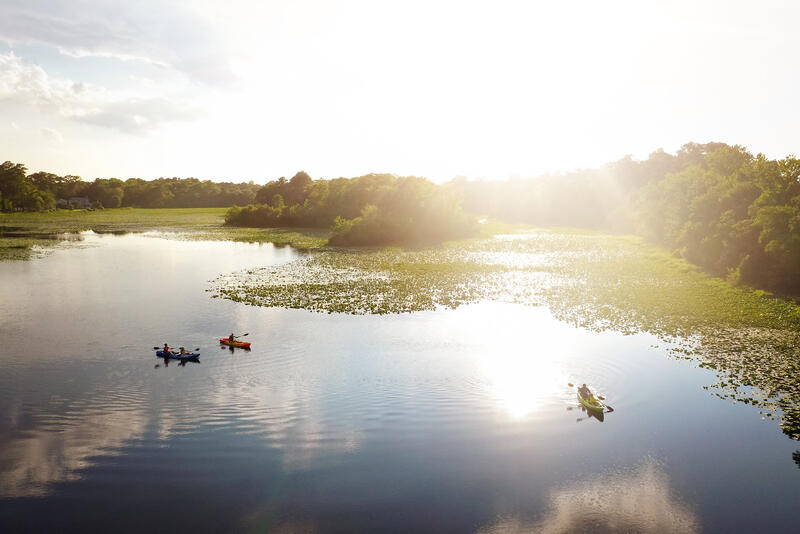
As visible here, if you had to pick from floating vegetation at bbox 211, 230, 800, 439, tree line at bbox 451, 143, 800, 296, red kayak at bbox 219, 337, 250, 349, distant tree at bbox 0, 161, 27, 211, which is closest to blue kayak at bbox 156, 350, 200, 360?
red kayak at bbox 219, 337, 250, 349

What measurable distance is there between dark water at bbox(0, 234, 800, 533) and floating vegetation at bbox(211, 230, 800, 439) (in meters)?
2.95

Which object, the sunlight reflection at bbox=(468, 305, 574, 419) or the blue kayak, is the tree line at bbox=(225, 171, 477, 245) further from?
the blue kayak

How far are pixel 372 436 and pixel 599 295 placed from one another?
31.4 metres

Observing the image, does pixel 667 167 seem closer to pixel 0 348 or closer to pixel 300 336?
pixel 300 336

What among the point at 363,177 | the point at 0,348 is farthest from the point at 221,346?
the point at 363,177

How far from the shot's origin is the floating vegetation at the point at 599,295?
26577 millimetres

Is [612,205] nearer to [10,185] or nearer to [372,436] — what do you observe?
[372,436]

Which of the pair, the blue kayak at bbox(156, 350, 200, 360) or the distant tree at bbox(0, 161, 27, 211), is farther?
the distant tree at bbox(0, 161, 27, 211)

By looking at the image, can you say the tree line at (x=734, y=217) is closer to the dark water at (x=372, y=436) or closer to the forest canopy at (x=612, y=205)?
the forest canopy at (x=612, y=205)

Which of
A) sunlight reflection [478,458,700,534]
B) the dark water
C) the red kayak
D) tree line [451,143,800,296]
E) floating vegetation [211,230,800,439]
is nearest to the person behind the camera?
sunlight reflection [478,458,700,534]

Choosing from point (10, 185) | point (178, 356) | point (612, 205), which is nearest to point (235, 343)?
point (178, 356)

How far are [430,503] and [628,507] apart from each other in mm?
5954

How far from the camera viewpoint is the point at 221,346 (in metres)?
29.5

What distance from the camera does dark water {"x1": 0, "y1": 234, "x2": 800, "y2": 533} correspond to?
575 inches
